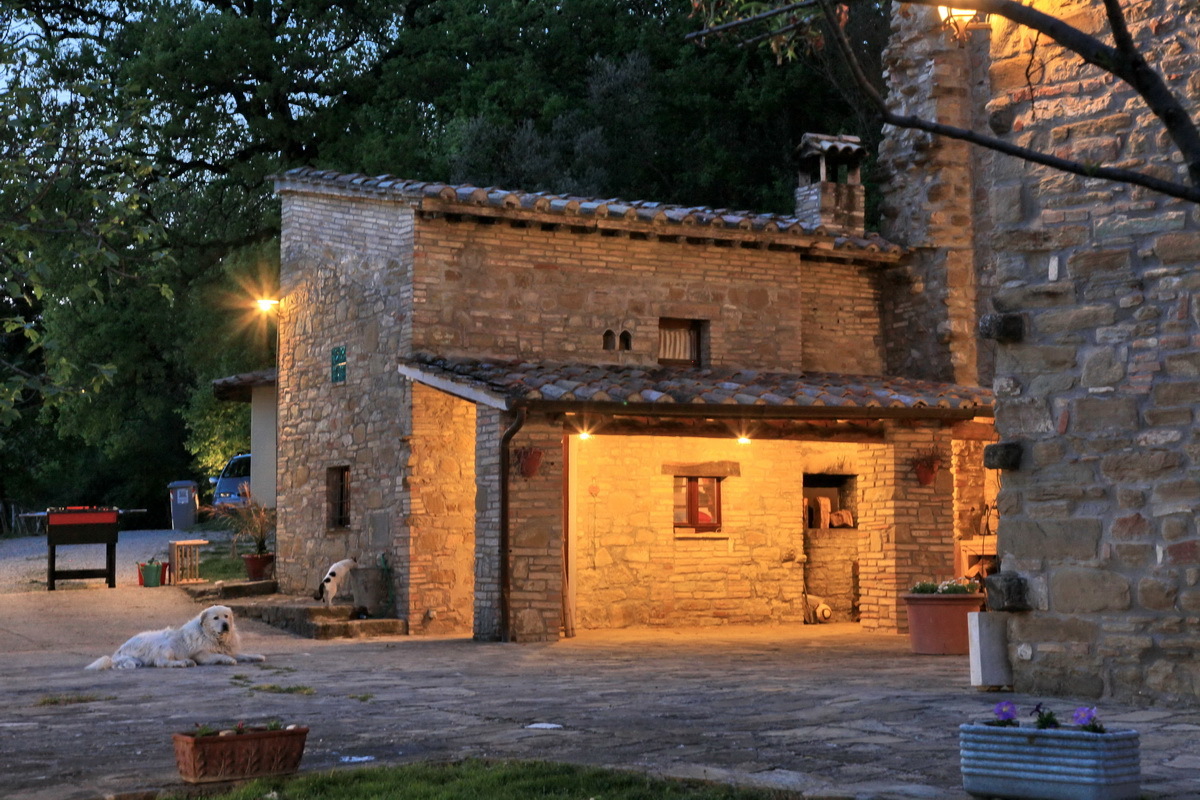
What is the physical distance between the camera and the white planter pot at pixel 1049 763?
15.8 ft

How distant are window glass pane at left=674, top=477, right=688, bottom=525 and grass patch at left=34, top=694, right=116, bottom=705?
808cm

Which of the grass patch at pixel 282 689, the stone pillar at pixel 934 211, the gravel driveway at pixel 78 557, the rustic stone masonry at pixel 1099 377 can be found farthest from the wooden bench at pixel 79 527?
the rustic stone masonry at pixel 1099 377

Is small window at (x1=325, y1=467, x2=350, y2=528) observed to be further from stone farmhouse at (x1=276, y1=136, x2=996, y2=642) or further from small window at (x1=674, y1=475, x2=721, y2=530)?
small window at (x1=674, y1=475, x2=721, y2=530)

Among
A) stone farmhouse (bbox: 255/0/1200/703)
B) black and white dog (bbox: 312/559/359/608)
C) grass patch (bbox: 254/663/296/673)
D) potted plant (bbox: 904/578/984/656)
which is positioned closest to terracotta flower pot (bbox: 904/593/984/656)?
potted plant (bbox: 904/578/984/656)

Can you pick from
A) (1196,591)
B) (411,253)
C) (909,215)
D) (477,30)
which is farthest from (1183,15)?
(477,30)

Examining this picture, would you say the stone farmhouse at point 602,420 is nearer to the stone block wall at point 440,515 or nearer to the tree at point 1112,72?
the stone block wall at point 440,515

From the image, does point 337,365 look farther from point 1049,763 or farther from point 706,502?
point 1049,763

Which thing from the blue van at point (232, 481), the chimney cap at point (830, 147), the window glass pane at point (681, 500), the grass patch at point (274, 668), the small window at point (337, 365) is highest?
the chimney cap at point (830, 147)

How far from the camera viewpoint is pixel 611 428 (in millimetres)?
13945

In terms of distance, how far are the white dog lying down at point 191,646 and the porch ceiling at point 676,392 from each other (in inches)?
129

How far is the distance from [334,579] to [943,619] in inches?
271

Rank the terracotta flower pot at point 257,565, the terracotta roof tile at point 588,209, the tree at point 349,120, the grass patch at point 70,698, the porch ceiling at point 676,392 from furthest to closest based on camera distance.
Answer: the tree at point 349,120 → the terracotta flower pot at point 257,565 → the terracotta roof tile at point 588,209 → the porch ceiling at point 676,392 → the grass patch at point 70,698

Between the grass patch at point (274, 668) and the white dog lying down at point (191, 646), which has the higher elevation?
the white dog lying down at point (191, 646)

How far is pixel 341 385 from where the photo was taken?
16.3 metres
